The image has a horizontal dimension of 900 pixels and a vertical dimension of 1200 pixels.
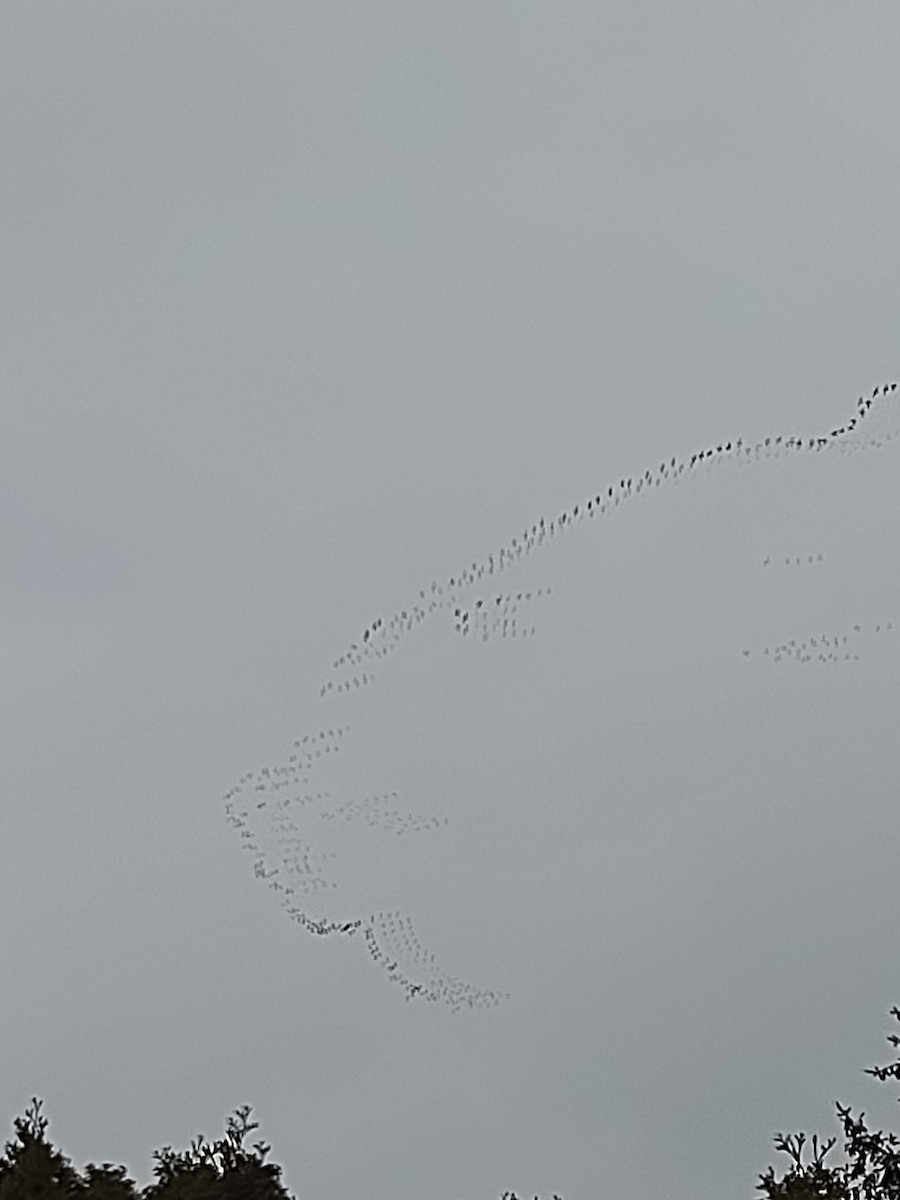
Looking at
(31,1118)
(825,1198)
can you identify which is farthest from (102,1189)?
(825,1198)

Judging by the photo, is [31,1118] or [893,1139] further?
[893,1139]

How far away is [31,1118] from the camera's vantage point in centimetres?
4447

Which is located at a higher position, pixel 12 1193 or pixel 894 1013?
pixel 894 1013

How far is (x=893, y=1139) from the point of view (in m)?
47.5

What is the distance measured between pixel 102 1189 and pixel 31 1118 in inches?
72.3

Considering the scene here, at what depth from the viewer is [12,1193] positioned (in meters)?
43.7

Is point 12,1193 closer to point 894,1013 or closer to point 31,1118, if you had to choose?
point 31,1118

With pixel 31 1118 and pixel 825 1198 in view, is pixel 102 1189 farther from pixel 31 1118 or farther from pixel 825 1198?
pixel 825 1198

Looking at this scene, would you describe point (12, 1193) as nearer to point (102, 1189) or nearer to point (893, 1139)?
point (102, 1189)

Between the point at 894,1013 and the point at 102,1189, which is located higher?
the point at 894,1013

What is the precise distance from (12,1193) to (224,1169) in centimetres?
438

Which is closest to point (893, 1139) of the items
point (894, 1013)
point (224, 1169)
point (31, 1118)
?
point (894, 1013)

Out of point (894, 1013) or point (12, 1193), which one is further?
point (894, 1013)

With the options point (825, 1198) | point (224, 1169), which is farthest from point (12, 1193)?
point (825, 1198)
